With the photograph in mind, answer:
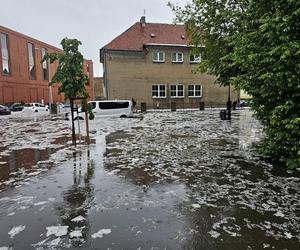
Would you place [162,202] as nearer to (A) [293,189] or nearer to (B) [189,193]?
(B) [189,193]

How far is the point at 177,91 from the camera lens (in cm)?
4119

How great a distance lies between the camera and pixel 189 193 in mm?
5906

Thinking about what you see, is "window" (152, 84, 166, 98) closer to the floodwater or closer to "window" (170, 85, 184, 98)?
"window" (170, 85, 184, 98)

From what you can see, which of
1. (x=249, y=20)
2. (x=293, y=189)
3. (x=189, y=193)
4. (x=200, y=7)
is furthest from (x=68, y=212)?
(x=200, y=7)

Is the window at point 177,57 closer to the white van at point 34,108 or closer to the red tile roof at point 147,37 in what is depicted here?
the red tile roof at point 147,37

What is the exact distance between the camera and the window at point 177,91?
40969mm

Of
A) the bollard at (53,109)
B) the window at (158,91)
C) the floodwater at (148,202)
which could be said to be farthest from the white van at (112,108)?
the floodwater at (148,202)

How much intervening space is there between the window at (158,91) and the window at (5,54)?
29.0m

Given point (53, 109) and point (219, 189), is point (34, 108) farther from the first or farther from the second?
point (219, 189)

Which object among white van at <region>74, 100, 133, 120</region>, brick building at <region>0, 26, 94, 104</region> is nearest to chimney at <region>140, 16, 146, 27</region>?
brick building at <region>0, 26, 94, 104</region>

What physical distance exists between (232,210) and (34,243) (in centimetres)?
315

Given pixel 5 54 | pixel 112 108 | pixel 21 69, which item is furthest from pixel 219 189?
pixel 21 69

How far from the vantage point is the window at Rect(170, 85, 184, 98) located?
41.0m

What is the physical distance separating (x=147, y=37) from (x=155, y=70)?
15.7 feet
